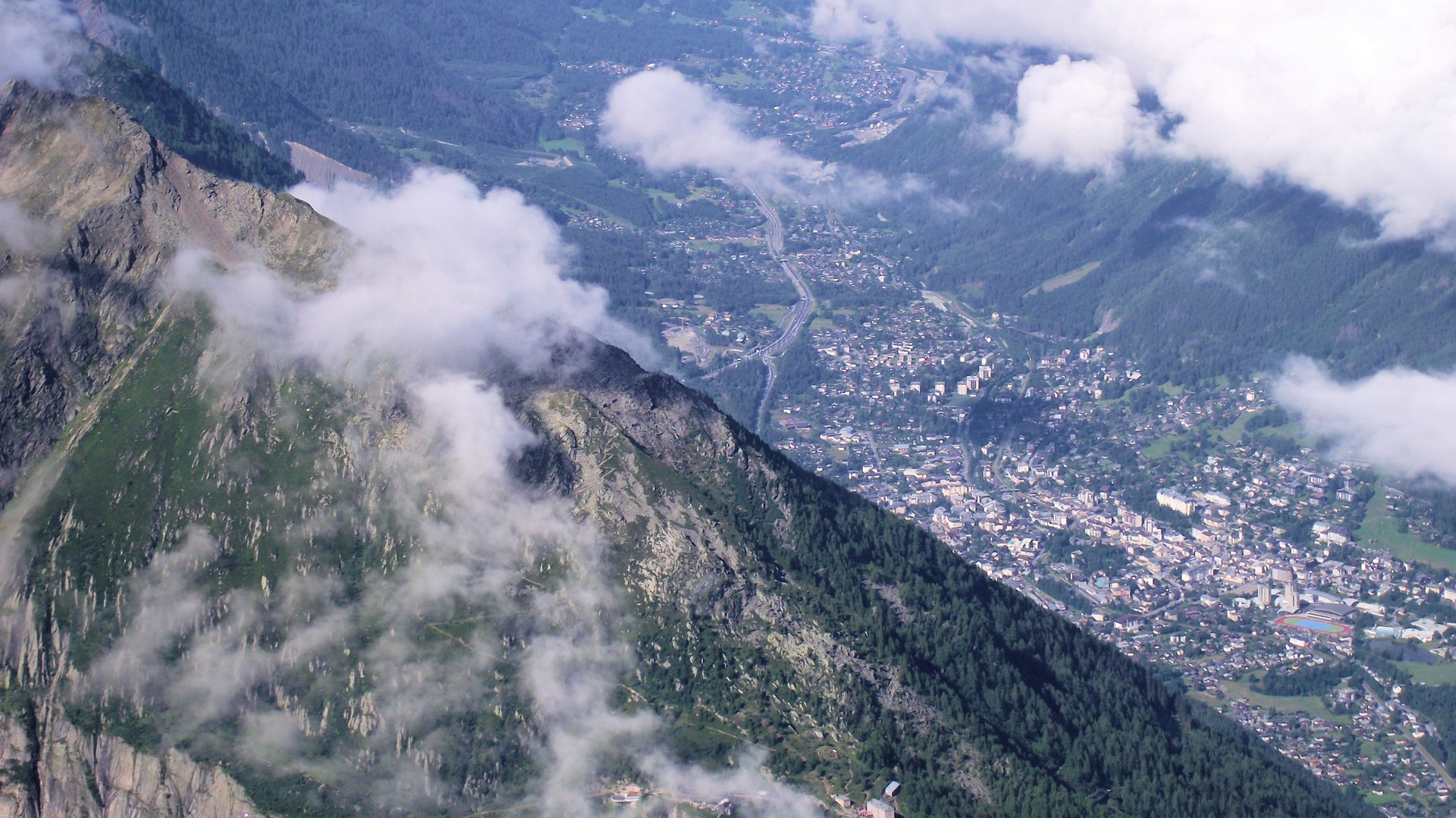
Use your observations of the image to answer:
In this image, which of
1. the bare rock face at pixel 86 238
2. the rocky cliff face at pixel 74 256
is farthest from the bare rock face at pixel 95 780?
the bare rock face at pixel 86 238

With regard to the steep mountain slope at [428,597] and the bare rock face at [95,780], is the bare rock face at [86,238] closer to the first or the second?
the steep mountain slope at [428,597]

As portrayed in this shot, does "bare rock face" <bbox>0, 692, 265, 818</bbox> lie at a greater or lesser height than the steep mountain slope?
lesser

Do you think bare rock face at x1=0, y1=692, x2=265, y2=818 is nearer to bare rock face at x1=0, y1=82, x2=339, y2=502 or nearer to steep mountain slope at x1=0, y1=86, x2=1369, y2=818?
steep mountain slope at x1=0, y1=86, x2=1369, y2=818

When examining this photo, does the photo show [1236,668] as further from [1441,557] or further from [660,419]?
[660,419]

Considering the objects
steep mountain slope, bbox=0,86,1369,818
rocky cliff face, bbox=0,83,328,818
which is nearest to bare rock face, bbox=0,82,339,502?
rocky cliff face, bbox=0,83,328,818

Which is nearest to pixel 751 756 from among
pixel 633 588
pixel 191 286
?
pixel 633 588

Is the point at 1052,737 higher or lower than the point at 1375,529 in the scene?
lower
